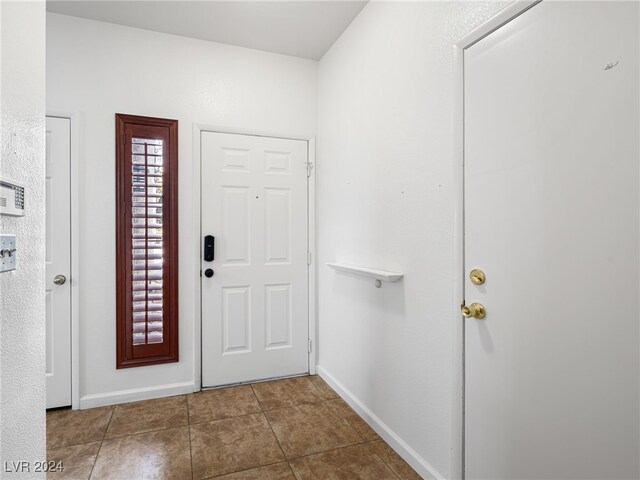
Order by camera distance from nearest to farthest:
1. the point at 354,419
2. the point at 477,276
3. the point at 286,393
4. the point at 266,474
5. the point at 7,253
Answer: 1. the point at 7,253
2. the point at 477,276
3. the point at 266,474
4. the point at 354,419
5. the point at 286,393

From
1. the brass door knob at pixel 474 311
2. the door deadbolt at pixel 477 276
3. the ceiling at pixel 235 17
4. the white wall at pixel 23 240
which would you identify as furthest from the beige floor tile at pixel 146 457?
the ceiling at pixel 235 17

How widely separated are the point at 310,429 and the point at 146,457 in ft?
3.00

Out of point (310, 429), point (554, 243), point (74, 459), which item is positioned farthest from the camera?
point (310, 429)

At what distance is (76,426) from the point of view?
2.27 meters

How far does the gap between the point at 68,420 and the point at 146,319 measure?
2.44ft

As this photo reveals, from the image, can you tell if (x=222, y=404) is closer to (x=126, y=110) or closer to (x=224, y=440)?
(x=224, y=440)

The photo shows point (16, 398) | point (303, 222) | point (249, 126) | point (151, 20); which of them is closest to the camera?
point (16, 398)

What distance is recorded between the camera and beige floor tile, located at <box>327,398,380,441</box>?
2.18 m

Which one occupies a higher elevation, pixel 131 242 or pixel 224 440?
pixel 131 242

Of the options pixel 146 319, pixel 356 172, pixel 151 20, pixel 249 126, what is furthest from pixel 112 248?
pixel 356 172

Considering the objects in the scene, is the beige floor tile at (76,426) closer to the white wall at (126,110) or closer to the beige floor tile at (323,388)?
the white wall at (126,110)

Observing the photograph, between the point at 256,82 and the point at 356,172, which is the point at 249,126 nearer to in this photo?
the point at 256,82

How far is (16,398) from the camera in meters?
1.03

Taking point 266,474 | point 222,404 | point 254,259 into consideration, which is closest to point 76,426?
point 222,404
